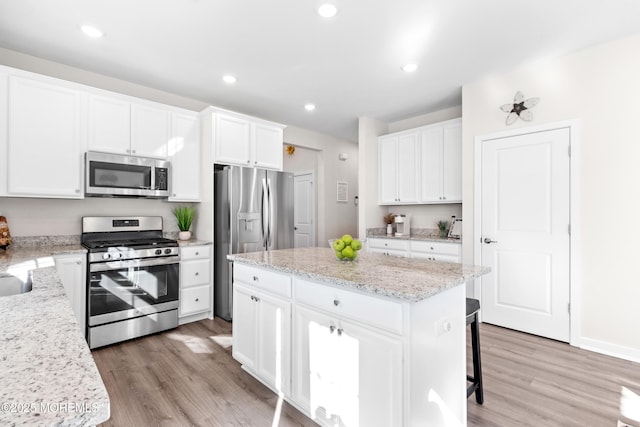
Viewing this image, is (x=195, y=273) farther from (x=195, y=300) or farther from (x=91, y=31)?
(x=91, y=31)

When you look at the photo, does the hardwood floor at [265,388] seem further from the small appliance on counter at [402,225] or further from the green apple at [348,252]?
the small appliance on counter at [402,225]

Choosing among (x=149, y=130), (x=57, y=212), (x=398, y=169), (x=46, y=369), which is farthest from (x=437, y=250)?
(x=57, y=212)

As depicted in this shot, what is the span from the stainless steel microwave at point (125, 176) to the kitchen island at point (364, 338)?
1.86 metres

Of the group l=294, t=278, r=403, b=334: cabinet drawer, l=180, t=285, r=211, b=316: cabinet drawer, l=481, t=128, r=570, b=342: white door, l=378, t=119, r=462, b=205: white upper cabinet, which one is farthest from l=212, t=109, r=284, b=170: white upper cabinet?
l=481, t=128, r=570, b=342: white door

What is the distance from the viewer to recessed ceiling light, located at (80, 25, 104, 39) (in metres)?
2.47

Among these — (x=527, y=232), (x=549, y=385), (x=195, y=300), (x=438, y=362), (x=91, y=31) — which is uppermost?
(x=91, y=31)

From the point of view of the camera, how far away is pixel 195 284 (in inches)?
138

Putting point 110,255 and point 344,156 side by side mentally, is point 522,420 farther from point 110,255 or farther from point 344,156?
point 344,156

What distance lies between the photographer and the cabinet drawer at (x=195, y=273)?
341 cm

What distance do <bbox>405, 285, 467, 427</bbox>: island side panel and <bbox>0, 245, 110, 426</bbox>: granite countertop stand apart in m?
1.13

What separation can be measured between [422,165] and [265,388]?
336cm

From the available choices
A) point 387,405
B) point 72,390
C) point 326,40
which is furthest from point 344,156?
point 72,390

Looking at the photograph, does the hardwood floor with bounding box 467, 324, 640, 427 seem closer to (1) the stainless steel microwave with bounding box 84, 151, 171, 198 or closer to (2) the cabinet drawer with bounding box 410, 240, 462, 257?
(2) the cabinet drawer with bounding box 410, 240, 462, 257

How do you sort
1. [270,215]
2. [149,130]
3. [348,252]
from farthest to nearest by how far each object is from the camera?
[270,215] → [149,130] → [348,252]
